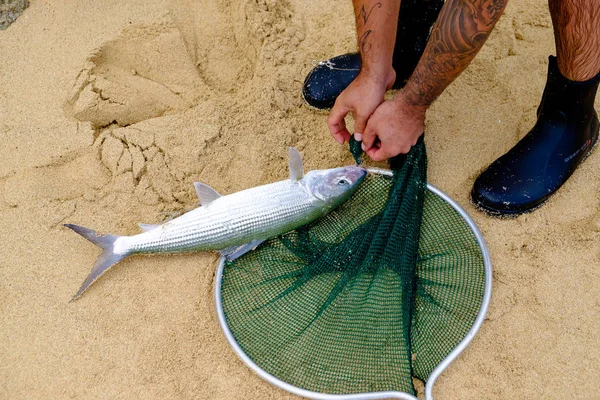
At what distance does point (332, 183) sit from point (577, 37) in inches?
65.7

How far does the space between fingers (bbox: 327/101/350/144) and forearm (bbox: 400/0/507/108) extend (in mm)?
413

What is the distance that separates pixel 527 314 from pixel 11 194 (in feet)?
11.2

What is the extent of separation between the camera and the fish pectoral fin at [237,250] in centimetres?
310

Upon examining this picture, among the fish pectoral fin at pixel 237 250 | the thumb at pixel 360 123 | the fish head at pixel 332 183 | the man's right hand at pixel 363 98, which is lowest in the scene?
the fish pectoral fin at pixel 237 250

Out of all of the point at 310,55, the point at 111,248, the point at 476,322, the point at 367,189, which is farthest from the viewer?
the point at 310,55

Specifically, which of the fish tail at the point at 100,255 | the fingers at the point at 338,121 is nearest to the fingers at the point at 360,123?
the fingers at the point at 338,121

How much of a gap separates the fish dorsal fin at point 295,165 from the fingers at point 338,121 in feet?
1.11

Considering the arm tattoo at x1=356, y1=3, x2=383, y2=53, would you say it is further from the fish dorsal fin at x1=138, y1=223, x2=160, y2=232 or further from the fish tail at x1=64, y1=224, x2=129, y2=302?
the fish tail at x1=64, y1=224, x2=129, y2=302

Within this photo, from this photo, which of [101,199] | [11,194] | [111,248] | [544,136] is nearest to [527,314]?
[544,136]

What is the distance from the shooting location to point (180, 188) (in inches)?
136

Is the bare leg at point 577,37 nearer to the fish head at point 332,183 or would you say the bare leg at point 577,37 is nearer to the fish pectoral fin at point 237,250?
the fish head at point 332,183

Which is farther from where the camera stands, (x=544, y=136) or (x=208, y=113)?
(x=208, y=113)

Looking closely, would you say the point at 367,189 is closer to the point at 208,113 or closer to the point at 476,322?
the point at 476,322

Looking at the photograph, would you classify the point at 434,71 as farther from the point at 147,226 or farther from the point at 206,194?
the point at 147,226
